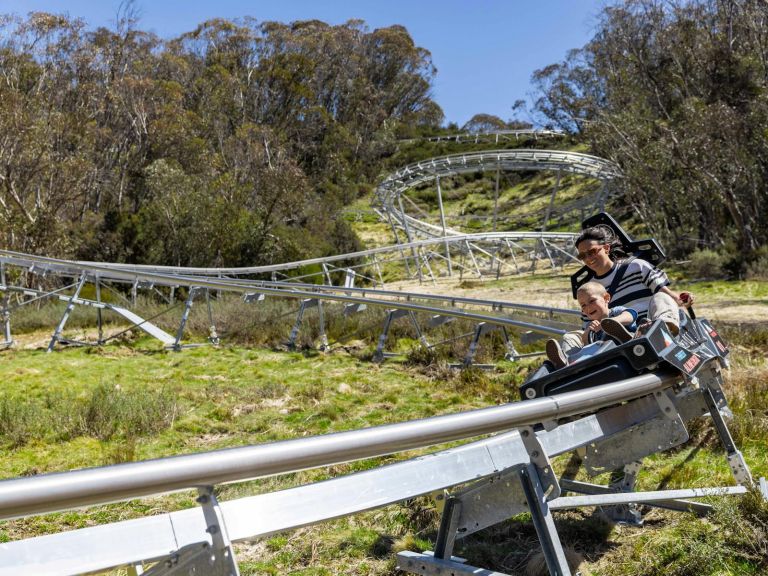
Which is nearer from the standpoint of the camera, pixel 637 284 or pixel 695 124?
pixel 637 284

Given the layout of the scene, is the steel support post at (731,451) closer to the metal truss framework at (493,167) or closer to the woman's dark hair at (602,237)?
the woman's dark hair at (602,237)

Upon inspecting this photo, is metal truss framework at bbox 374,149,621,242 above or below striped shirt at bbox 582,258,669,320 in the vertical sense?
above

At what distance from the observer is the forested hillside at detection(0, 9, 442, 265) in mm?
24688

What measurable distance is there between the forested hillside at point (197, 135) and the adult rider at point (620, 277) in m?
21.1

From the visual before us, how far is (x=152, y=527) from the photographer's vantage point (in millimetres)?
1651

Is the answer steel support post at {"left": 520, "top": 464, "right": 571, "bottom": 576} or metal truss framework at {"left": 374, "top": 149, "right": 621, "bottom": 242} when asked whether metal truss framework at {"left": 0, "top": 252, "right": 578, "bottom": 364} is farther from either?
metal truss framework at {"left": 374, "top": 149, "right": 621, "bottom": 242}

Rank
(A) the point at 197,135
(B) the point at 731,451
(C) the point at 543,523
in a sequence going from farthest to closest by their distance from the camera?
(A) the point at 197,135
(B) the point at 731,451
(C) the point at 543,523

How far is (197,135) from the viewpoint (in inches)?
1545

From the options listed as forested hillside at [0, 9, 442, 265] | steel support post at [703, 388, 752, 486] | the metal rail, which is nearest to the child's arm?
steel support post at [703, 388, 752, 486]

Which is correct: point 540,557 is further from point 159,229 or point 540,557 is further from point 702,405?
point 159,229

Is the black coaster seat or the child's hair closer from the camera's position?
the black coaster seat

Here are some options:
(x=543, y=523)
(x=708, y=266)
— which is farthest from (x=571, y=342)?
(x=708, y=266)

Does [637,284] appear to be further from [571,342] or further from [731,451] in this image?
[731,451]

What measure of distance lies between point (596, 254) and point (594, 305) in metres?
0.46
